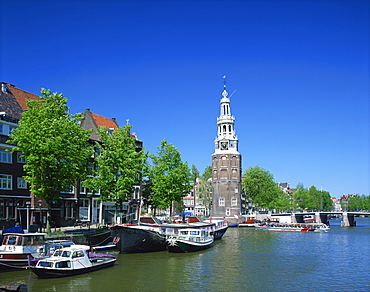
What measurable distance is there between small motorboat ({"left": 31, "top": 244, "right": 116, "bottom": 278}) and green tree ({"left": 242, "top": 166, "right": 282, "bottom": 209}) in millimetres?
108926

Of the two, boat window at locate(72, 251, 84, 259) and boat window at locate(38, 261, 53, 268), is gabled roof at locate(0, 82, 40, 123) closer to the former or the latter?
boat window at locate(72, 251, 84, 259)

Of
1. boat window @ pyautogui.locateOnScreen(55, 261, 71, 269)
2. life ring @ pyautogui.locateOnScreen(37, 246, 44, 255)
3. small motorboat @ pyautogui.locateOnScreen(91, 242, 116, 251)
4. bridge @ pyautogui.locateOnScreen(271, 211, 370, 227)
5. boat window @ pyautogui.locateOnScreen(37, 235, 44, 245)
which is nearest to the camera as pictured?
boat window @ pyautogui.locateOnScreen(55, 261, 71, 269)

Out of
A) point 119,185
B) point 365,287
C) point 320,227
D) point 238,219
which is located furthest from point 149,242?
point 238,219

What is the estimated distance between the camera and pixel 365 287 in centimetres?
3188

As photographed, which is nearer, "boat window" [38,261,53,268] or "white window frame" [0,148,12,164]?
"boat window" [38,261,53,268]

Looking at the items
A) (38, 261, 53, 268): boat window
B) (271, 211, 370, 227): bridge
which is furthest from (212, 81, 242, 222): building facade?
(38, 261, 53, 268): boat window

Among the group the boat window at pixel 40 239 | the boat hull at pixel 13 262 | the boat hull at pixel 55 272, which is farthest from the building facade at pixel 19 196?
the boat hull at pixel 55 272

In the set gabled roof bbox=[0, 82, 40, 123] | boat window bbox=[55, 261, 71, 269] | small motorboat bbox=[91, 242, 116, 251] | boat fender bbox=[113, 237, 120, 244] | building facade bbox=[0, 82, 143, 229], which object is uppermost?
gabled roof bbox=[0, 82, 40, 123]

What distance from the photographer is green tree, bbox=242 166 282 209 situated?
14025cm

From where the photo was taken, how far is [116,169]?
55688 mm

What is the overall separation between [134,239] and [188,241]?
7.05 m

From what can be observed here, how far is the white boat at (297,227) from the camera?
93.7m

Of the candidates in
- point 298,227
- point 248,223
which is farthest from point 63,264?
point 248,223

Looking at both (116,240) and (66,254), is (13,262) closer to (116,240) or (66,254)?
(66,254)
